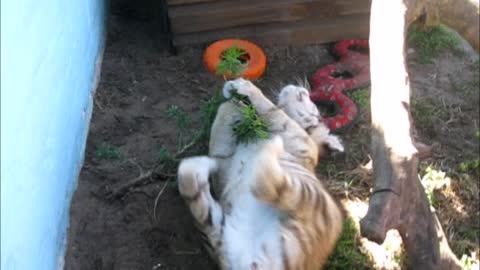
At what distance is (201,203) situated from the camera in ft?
9.92

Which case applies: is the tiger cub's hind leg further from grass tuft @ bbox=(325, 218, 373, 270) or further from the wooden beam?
the wooden beam

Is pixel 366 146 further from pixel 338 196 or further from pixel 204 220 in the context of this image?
pixel 204 220

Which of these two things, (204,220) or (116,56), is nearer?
(204,220)

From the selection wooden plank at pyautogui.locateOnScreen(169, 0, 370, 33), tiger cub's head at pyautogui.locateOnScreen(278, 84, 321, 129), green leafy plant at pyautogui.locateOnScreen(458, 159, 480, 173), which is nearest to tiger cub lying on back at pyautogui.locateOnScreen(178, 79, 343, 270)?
tiger cub's head at pyautogui.locateOnScreen(278, 84, 321, 129)

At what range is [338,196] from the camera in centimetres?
356

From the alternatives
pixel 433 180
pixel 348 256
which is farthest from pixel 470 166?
pixel 348 256

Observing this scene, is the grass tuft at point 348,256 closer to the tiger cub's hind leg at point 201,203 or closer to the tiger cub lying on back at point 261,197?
the tiger cub lying on back at point 261,197

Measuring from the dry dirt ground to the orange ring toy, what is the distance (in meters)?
0.09

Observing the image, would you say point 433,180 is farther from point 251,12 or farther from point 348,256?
point 251,12

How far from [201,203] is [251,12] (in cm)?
181

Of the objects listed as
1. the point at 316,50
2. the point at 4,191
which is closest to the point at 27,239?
the point at 4,191

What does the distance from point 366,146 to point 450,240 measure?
75 centimetres

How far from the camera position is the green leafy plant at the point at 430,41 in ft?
15.1

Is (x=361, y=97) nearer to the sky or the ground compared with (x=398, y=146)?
nearer to the ground
